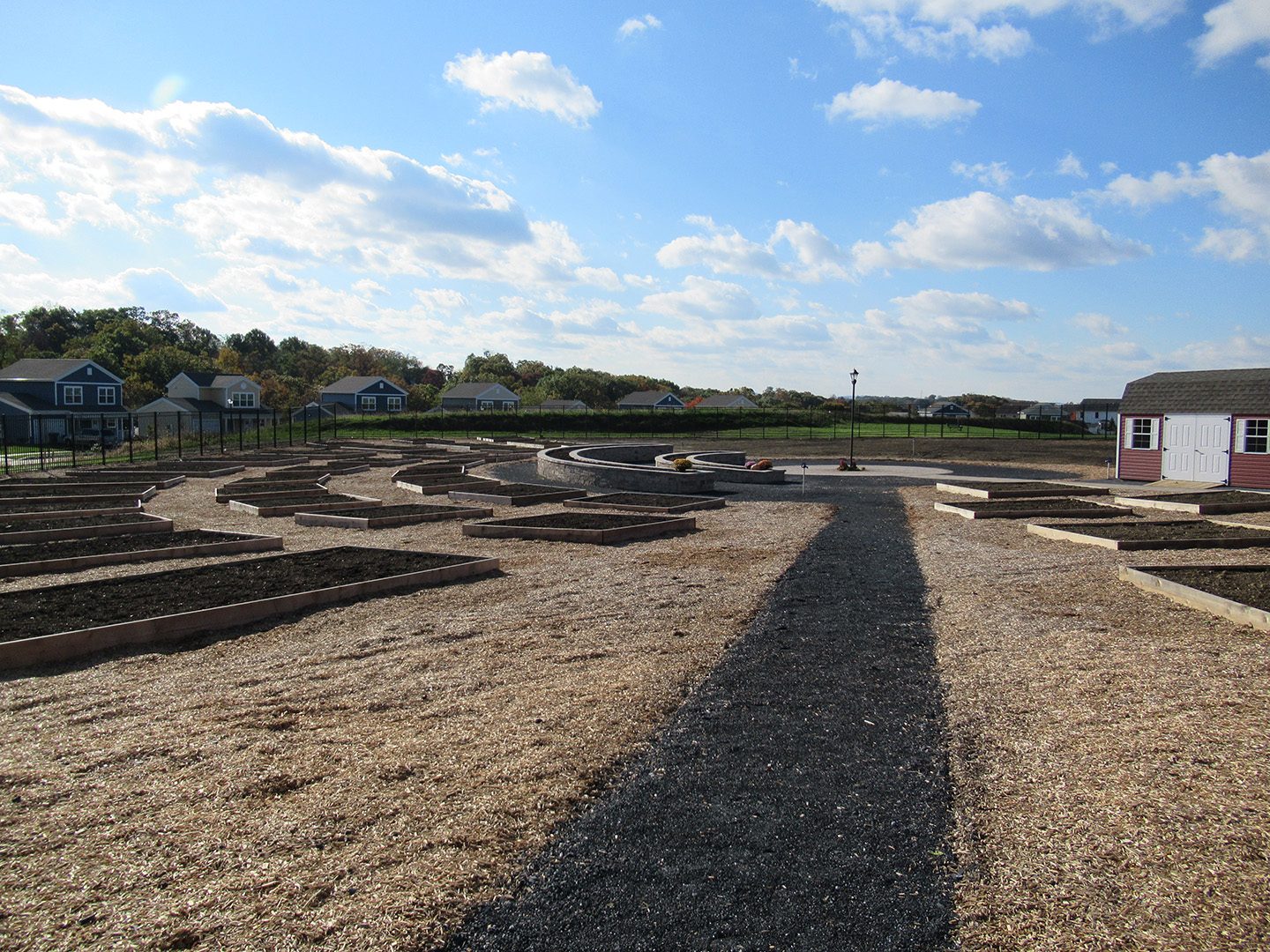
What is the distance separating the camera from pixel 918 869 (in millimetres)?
3676

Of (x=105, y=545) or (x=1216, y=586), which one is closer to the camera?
(x=1216, y=586)

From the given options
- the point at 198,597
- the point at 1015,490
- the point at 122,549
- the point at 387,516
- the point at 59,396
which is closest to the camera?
the point at 198,597

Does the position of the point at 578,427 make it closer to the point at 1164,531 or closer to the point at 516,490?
the point at 516,490

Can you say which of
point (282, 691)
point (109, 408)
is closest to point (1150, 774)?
point (282, 691)

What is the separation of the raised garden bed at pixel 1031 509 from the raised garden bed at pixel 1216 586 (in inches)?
219

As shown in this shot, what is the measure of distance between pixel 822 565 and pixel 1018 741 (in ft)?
18.4

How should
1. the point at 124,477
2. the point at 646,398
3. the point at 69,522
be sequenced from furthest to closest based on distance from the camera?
1. the point at 646,398
2. the point at 124,477
3. the point at 69,522

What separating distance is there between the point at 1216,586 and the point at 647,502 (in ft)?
32.3

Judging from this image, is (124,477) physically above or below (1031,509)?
below

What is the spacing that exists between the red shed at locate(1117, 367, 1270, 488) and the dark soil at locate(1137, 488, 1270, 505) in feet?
12.5

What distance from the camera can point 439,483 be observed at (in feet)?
66.5

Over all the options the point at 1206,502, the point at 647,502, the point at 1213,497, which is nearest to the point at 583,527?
the point at 647,502

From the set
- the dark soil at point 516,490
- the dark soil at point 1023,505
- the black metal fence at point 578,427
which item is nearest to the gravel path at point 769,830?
the dark soil at point 1023,505

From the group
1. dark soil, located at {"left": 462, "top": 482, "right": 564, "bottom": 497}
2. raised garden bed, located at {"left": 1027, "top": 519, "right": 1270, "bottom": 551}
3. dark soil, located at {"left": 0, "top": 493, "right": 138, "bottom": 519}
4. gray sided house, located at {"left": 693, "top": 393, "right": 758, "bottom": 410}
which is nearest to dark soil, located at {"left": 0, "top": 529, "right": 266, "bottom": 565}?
dark soil, located at {"left": 0, "top": 493, "right": 138, "bottom": 519}
